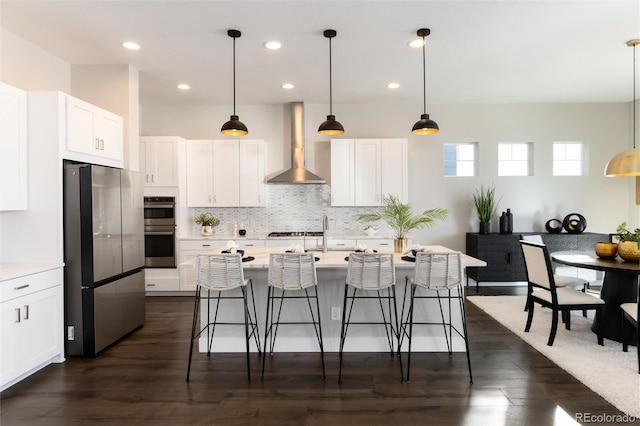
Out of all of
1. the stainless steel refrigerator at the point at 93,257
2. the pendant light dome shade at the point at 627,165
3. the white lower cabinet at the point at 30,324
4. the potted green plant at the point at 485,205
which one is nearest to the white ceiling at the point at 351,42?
the pendant light dome shade at the point at 627,165

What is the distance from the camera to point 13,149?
128 inches

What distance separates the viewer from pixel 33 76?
13.1ft

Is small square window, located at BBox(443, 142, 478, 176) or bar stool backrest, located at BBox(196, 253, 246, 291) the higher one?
small square window, located at BBox(443, 142, 478, 176)

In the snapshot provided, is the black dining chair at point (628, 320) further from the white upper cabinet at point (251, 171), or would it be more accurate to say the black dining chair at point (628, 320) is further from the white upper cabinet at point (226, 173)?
the white upper cabinet at point (226, 173)

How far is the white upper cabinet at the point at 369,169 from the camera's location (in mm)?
6039

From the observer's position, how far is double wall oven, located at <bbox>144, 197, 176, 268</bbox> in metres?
5.71

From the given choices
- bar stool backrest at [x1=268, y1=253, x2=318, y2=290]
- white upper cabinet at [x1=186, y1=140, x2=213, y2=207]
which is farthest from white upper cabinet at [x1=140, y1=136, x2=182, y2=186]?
bar stool backrest at [x1=268, y1=253, x2=318, y2=290]

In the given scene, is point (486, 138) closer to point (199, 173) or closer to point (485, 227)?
point (485, 227)

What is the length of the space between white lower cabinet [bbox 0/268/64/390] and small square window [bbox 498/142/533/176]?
6.49 m

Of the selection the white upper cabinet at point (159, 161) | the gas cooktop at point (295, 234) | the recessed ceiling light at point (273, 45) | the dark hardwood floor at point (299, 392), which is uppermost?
the recessed ceiling light at point (273, 45)

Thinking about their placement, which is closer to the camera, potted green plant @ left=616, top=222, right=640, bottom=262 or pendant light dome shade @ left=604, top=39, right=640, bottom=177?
potted green plant @ left=616, top=222, right=640, bottom=262

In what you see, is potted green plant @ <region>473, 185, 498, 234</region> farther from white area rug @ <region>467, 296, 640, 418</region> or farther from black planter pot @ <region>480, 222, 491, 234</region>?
white area rug @ <region>467, 296, 640, 418</region>

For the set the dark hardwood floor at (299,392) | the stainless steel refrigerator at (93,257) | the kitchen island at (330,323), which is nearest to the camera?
the dark hardwood floor at (299,392)

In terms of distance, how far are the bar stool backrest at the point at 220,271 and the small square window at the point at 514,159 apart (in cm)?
526
